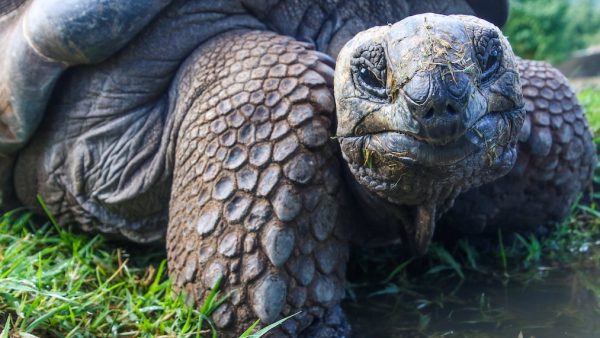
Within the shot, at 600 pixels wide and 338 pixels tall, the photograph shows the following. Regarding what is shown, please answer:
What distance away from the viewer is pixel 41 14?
242 cm

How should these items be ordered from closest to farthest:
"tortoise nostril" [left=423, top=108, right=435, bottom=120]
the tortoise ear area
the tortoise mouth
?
"tortoise nostril" [left=423, top=108, right=435, bottom=120] < the tortoise mouth < the tortoise ear area

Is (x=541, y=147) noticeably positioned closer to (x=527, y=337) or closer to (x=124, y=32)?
(x=527, y=337)

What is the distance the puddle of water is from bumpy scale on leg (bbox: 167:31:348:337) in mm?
223

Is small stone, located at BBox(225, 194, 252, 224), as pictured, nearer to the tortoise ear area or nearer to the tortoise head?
the tortoise head

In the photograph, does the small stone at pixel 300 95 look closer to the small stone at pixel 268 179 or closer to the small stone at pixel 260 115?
the small stone at pixel 260 115

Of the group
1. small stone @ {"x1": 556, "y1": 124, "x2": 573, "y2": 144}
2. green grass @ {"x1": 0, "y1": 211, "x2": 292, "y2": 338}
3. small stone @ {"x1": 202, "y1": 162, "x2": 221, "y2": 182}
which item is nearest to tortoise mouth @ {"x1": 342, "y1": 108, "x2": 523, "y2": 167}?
small stone @ {"x1": 202, "y1": 162, "x2": 221, "y2": 182}

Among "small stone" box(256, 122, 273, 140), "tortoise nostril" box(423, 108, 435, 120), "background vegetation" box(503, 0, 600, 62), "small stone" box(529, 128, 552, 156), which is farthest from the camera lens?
"background vegetation" box(503, 0, 600, 62)

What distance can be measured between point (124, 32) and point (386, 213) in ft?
3.21

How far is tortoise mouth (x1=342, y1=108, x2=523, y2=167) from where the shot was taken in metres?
1.76

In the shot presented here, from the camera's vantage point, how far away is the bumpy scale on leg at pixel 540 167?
260 centimetres

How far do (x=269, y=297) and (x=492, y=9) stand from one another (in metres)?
1.57

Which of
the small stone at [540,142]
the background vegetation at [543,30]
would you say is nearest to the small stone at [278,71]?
the small stone at [540,142]

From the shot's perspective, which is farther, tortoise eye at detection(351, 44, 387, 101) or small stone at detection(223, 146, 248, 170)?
small stone at detection(223, 146, 248, 170)

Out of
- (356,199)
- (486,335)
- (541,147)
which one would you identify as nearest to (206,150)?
(356,199)
